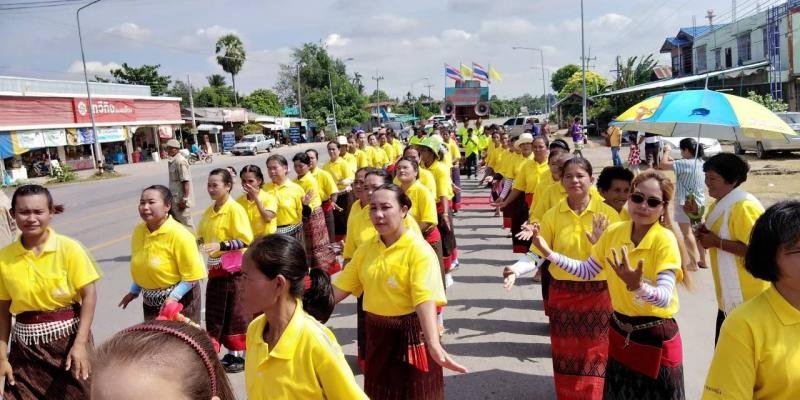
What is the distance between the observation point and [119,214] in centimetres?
1434

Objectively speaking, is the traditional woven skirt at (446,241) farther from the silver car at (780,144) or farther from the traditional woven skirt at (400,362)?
the silver car at (780,144)

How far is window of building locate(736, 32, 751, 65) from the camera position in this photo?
99.6 ft

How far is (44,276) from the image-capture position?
10.7ft

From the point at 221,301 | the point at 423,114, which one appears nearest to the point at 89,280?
the point at 221,301

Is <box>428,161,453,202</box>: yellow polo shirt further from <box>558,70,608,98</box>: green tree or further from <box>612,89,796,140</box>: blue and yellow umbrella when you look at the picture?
<box>558,70,608,98</box>: green tree

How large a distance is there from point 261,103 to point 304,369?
60866mm

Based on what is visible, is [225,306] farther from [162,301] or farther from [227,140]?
[227,140]

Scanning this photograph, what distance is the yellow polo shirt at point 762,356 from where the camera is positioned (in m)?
1.81

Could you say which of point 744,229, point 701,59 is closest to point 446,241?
point 744,229

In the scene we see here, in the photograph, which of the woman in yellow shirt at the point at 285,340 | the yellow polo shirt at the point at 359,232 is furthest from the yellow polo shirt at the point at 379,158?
the woman in yellow shirt at the point at 285,340

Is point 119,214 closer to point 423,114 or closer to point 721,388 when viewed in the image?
point 721,388

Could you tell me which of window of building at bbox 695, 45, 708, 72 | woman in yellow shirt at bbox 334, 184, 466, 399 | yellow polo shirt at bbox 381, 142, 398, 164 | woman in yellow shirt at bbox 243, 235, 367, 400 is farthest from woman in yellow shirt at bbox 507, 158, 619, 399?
window of building at bbox 695, 45, 708, 72

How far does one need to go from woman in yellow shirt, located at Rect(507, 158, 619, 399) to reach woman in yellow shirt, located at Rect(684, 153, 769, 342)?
1.86 ft

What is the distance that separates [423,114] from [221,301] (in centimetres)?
8377
